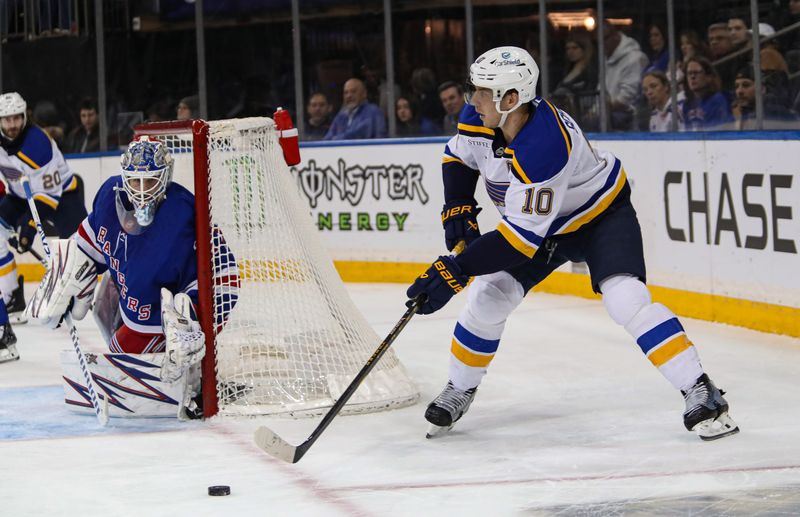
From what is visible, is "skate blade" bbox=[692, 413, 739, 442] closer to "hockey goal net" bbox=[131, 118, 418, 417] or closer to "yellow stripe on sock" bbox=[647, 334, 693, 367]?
"yellow stripe on sock" bbox=[647, 334, 693, 367]

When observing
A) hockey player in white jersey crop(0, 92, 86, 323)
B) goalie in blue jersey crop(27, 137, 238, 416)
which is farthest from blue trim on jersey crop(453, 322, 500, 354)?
hockey player in white jersey crop(0, 92, 86, 323)

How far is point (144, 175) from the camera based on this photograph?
3.94 m

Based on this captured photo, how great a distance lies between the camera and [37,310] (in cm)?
412

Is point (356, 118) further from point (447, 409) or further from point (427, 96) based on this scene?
point (447, 409)

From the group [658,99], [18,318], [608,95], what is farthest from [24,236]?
[658,99]

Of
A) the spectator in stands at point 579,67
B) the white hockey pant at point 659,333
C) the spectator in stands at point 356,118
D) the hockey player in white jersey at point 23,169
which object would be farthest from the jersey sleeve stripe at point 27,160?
the white hockey pant at point 659,333

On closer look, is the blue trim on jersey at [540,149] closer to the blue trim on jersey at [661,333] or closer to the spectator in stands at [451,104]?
the blue trim on jersey at [661,333]

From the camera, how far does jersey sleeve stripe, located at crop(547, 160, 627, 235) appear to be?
363 centimetres

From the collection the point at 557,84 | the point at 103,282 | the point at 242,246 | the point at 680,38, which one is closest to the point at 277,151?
the point at 242,246

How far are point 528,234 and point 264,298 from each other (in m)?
1.12

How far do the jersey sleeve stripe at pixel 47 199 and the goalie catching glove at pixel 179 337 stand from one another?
2.51m

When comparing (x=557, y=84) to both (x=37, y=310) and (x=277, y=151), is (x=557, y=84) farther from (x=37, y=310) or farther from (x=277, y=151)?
(x=37, y=310)

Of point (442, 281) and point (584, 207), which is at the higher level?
point (584, 207)

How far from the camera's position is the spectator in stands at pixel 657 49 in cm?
648
